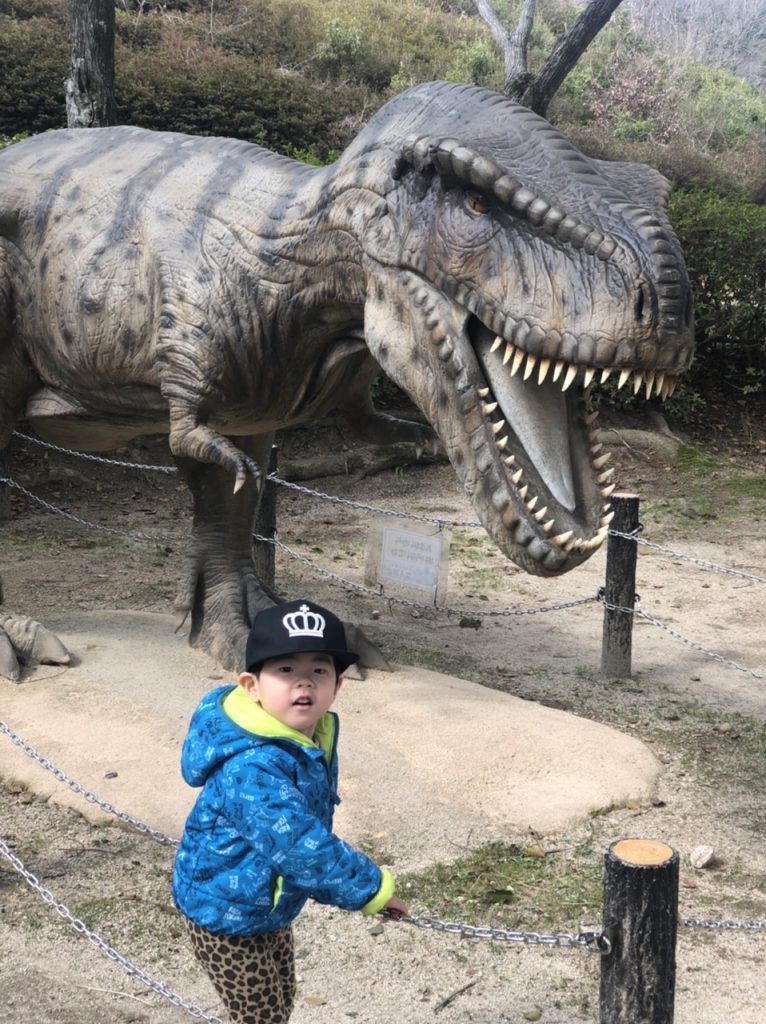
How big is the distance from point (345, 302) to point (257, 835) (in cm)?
234

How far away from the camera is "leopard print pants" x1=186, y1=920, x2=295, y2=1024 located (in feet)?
7.14

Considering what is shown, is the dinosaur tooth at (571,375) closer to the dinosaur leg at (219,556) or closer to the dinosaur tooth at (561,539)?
the dinosaur tooth at (561,539)

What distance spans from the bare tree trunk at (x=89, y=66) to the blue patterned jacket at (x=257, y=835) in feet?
25.1

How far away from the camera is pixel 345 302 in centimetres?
400

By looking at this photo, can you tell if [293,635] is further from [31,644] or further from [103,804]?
[31,644]

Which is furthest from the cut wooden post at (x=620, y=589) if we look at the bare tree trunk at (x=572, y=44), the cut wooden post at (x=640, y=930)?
the bare tree trunk at (x=572, y=44)

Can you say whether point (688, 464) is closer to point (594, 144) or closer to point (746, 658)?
point (746, 658)

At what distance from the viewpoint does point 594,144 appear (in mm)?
18844

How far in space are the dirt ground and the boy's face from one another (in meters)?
1.13

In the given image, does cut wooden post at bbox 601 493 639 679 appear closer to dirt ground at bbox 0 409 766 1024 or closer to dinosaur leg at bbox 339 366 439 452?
dirt ground at bbox 0 409 766 1024

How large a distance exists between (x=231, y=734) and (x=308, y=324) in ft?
7.63

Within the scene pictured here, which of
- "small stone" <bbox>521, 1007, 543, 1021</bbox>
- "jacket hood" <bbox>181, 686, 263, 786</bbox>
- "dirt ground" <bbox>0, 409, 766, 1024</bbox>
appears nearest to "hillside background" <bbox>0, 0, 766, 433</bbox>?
"dirt ground" <bbox>0, 409, 766, 1024</bbox>

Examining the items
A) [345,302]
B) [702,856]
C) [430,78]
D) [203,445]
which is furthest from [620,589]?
[430,78]

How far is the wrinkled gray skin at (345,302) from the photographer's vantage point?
3.21m
